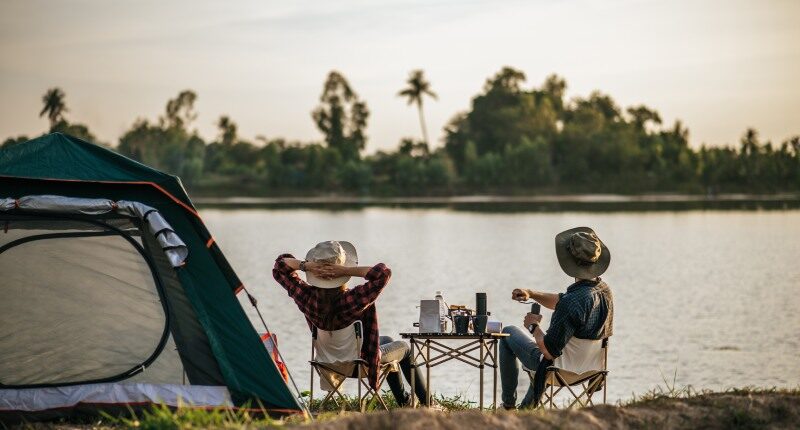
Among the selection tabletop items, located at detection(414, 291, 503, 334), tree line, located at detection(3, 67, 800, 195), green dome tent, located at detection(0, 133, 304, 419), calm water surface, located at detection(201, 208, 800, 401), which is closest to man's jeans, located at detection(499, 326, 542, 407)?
tabletop items, located at detection(414, 291, 503, 334)

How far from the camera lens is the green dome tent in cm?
636

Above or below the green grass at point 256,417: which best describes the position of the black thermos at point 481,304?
above

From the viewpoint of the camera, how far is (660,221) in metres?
52.8

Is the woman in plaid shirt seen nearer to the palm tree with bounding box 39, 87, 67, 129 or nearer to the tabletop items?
the tabletop items

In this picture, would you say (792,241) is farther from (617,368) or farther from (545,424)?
(545,424)

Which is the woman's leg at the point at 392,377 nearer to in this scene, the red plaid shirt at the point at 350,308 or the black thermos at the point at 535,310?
the red plaid shirt at the point at 350,308

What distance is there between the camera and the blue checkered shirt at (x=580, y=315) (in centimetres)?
640

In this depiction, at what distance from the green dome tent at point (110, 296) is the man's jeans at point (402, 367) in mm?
643

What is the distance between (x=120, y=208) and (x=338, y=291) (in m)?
1.32

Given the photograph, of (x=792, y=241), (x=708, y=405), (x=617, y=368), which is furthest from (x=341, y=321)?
(x=792, y=241)

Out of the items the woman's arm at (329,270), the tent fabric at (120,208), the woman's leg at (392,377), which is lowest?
the woman's leg at (392,377)

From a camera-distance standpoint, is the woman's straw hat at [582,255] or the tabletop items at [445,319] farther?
the tabletop items at [445,319]

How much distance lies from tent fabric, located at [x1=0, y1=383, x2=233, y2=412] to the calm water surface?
444cm

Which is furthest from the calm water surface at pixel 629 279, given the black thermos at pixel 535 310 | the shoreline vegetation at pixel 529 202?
the shoreline vegetation at pixel 529 202
